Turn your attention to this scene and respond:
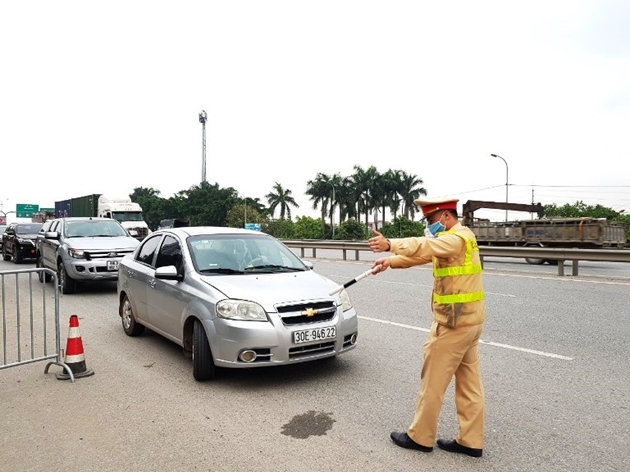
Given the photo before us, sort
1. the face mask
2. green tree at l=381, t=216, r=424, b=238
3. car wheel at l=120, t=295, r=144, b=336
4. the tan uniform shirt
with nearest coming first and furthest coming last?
the tan uniform shirt < the face mask < car wheel at l=120, t=295, r=144, b=336 < green tree at l=381, t=216, r=424, b=238

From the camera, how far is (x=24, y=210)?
7881 centimetres

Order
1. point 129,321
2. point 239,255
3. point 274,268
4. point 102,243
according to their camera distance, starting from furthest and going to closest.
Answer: point 102,243
point 129,321
point 239,255
point 274,268

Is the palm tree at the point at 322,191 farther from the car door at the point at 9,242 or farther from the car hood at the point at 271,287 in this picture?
the car hood at the point at 271,287

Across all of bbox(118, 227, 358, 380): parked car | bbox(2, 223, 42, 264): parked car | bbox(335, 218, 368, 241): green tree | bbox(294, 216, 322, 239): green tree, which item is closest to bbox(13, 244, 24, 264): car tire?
bbox(2, 223, 42, 264): parked car

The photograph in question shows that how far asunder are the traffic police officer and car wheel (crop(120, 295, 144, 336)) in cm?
451

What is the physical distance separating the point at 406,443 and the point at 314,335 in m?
1.48

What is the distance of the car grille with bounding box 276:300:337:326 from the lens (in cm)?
482

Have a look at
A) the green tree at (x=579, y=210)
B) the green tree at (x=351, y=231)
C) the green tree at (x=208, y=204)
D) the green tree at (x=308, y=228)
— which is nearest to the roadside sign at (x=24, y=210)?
the green tree at (x=208, y=204)

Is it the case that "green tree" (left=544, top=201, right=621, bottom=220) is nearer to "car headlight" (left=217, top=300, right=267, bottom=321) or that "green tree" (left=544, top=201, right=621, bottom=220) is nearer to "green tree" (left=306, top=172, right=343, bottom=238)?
"green tree" (left=306, top=172, right=343, bottom=238)

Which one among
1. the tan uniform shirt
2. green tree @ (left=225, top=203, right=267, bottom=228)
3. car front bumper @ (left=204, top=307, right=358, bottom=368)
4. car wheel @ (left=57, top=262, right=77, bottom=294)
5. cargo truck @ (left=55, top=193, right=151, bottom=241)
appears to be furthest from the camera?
green tree @ (left=225, top=203, right=267, bottom=228)

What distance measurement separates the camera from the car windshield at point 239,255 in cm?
577

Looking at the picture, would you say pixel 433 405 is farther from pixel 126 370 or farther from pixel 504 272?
pixel 504 272

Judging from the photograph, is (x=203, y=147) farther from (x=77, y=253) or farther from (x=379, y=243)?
(x=379, y=243)

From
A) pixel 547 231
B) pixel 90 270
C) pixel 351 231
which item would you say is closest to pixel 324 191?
pixel 351 231
